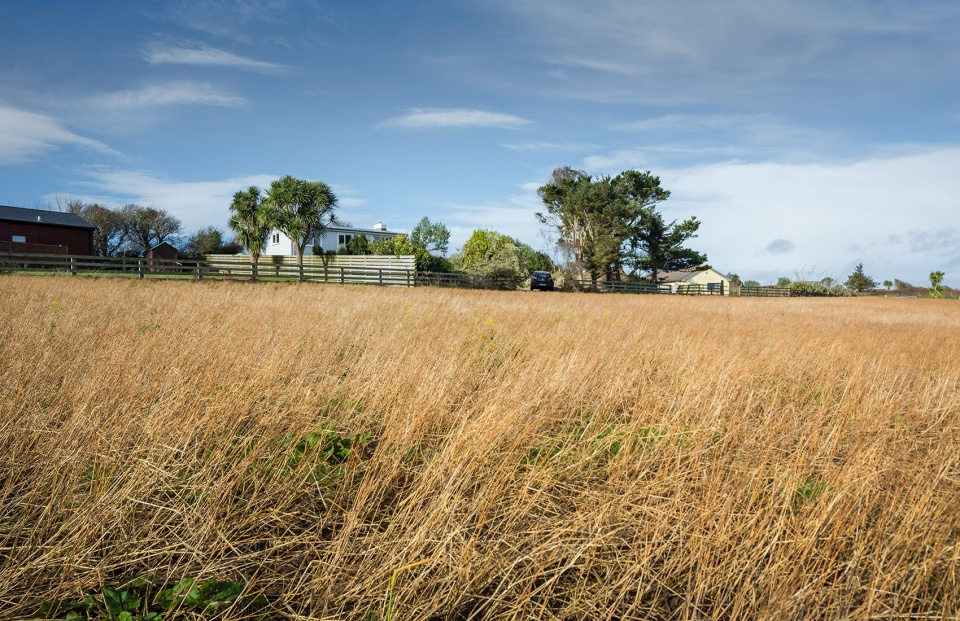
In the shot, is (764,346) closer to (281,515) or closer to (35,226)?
(281,515)

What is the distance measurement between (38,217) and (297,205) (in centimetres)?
2201

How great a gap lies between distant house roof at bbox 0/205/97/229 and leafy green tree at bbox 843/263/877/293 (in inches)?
3583

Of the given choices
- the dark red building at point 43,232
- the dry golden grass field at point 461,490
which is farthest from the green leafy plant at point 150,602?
the dark red building at point 43,232


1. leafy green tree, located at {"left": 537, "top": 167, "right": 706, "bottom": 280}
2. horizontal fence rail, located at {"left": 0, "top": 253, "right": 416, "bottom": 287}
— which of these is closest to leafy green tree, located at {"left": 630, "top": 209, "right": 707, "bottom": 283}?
leafy green tree, located at {"left": 537, "top": 167, "right": 706, "bottom": 280}

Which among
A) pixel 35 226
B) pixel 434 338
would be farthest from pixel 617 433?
pixel 35 226

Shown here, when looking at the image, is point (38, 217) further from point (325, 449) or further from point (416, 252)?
point (325, 449)

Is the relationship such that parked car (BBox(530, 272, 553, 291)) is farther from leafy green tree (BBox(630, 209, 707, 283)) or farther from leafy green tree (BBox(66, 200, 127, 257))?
leafy green tree (BBox(66, 200, 127, 257))

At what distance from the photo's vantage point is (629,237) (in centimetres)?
5178

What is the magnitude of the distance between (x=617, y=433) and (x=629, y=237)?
50234mm

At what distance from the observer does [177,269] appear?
3089 cm

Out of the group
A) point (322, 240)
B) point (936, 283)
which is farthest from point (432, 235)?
point (936, 283)

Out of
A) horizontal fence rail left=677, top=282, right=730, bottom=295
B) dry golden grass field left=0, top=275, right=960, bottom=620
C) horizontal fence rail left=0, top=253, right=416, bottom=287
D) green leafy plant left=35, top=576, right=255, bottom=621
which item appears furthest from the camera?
horizontal fence rail left=677, top=282, right=730, bottom=295

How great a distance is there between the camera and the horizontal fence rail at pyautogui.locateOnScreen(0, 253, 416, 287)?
27.5m

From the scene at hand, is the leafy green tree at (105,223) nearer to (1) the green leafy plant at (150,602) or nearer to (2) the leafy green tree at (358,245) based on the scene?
(2) the leafy green tree at (358,245)
